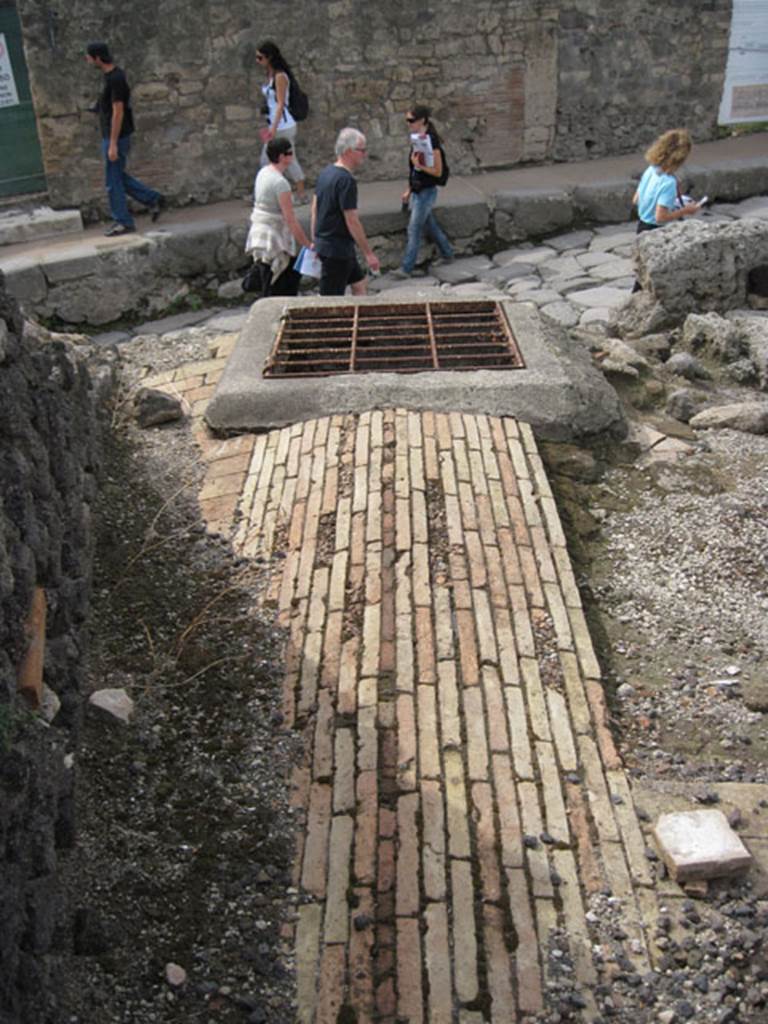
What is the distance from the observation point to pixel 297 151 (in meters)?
11.8

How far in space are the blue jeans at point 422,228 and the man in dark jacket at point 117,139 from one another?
259 centimetres

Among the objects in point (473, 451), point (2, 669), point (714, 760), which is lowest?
point (714, 760)

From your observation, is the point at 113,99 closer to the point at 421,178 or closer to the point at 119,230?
the point at 119,230

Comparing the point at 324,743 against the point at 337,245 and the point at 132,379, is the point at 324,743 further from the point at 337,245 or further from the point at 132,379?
the point at 337,245

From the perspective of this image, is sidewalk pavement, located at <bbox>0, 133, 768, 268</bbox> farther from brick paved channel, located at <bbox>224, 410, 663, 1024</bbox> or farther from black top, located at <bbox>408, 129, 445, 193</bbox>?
brick paved channel, located at <bbox>224, 410, 663, 1024</bbox>

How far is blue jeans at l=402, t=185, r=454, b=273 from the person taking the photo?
1036cm

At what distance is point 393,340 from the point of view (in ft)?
22.8

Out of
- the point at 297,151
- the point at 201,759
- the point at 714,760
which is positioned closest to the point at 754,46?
the point at 297,151

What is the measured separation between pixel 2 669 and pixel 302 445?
3.02 metres

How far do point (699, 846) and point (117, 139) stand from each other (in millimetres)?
8866

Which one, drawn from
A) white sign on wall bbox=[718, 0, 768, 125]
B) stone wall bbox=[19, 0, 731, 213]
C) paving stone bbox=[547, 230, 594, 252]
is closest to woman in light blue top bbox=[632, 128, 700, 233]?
paving stone bbox=[547, 230, 594, 252]

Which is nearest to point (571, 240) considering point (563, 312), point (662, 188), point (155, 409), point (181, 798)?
point (563, 312)

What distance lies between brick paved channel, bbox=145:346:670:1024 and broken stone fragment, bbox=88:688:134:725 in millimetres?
587

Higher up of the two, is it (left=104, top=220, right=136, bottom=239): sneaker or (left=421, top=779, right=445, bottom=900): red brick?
(left=104, top=220, right=136, bottom=239): sneaker
